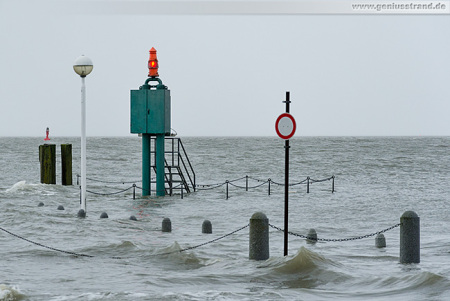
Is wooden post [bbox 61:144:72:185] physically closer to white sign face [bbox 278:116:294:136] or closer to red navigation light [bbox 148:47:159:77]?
red navigation light [bbox 148:47:159:77]

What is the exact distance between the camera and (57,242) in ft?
56.1

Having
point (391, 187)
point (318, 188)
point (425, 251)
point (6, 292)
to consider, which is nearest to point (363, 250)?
point (425, 251)

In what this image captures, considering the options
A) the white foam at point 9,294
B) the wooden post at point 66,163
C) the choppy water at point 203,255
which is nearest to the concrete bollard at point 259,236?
the choppy water at point 203,255

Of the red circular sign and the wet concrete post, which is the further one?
the wet concrete post

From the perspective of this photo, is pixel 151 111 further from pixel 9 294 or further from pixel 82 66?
pixel 9 294

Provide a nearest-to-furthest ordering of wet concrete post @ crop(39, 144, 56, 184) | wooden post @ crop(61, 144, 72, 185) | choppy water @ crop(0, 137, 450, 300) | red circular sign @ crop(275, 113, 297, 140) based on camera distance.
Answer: choppy water @ crop(0, 137, 450, 300) → red circular sign @ crop(275, 113, 297, 140) → wet concrete post @ crop(39, 144, 56, 184) → wooden post @ crop(61, 144, 72, 185)

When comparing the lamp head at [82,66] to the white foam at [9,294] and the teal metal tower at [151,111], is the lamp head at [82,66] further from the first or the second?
the white foam at [9,294]

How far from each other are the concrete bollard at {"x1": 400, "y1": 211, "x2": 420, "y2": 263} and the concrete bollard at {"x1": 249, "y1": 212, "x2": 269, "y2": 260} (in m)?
2.47

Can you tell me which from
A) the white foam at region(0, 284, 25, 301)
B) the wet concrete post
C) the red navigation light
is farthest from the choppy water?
the red navigation light

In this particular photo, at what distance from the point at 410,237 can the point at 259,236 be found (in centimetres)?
277

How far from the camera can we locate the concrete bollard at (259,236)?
13.4 metres

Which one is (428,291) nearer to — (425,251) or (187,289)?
(187,289)

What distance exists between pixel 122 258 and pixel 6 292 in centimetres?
399

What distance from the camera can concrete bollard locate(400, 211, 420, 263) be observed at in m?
13.1
